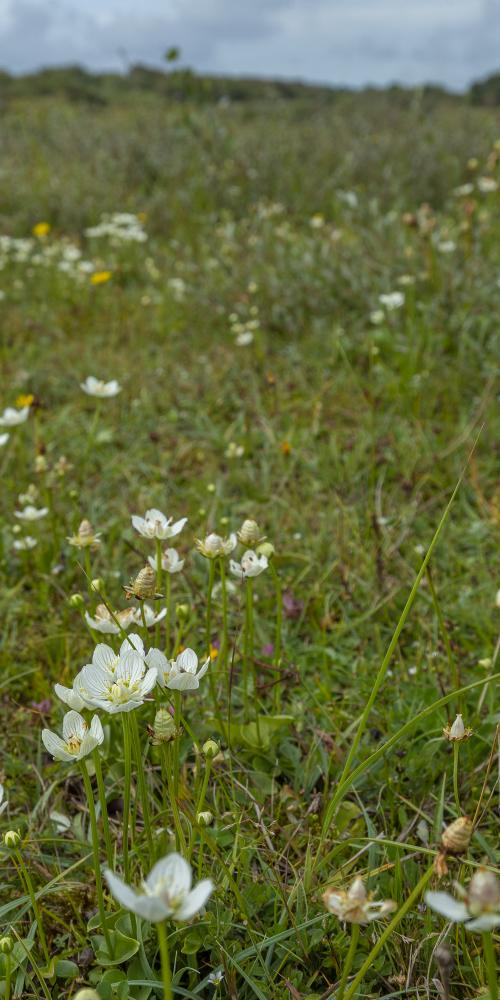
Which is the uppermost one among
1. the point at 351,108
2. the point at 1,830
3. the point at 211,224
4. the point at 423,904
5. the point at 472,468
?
the point at 351,108

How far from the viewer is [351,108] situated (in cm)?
1073

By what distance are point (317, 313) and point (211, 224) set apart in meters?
1.88

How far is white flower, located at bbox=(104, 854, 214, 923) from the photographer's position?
0.75 m

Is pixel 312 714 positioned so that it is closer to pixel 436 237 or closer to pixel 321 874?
pixel 321 874

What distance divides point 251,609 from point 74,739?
19.5 inches

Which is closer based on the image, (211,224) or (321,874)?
(321,874)

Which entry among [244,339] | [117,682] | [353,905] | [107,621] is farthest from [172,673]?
[244,339]

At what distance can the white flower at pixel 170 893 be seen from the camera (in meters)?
0.75

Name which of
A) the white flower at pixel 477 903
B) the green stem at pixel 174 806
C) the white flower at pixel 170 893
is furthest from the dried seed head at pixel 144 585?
the white flower at pixel 477 903

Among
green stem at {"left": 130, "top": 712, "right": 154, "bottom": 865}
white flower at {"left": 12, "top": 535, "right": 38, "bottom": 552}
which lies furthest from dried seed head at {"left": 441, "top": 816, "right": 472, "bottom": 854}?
white flower at {"left": 12, "top": 535, "right": 38, "bottom": 552}

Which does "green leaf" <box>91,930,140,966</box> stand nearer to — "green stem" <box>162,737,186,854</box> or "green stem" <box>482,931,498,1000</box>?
"green stem" <box>162,737,186,854</box>

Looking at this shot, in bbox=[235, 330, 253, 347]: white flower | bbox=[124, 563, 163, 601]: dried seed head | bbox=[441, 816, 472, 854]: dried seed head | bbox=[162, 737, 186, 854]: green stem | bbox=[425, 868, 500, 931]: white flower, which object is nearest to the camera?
bbox=[425, 868, 500, 931]: white flower

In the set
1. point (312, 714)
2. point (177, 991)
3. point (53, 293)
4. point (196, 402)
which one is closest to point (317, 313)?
point (196, 402)

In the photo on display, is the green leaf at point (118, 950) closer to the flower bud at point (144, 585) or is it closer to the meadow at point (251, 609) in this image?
the meadow at point (251, 609)
